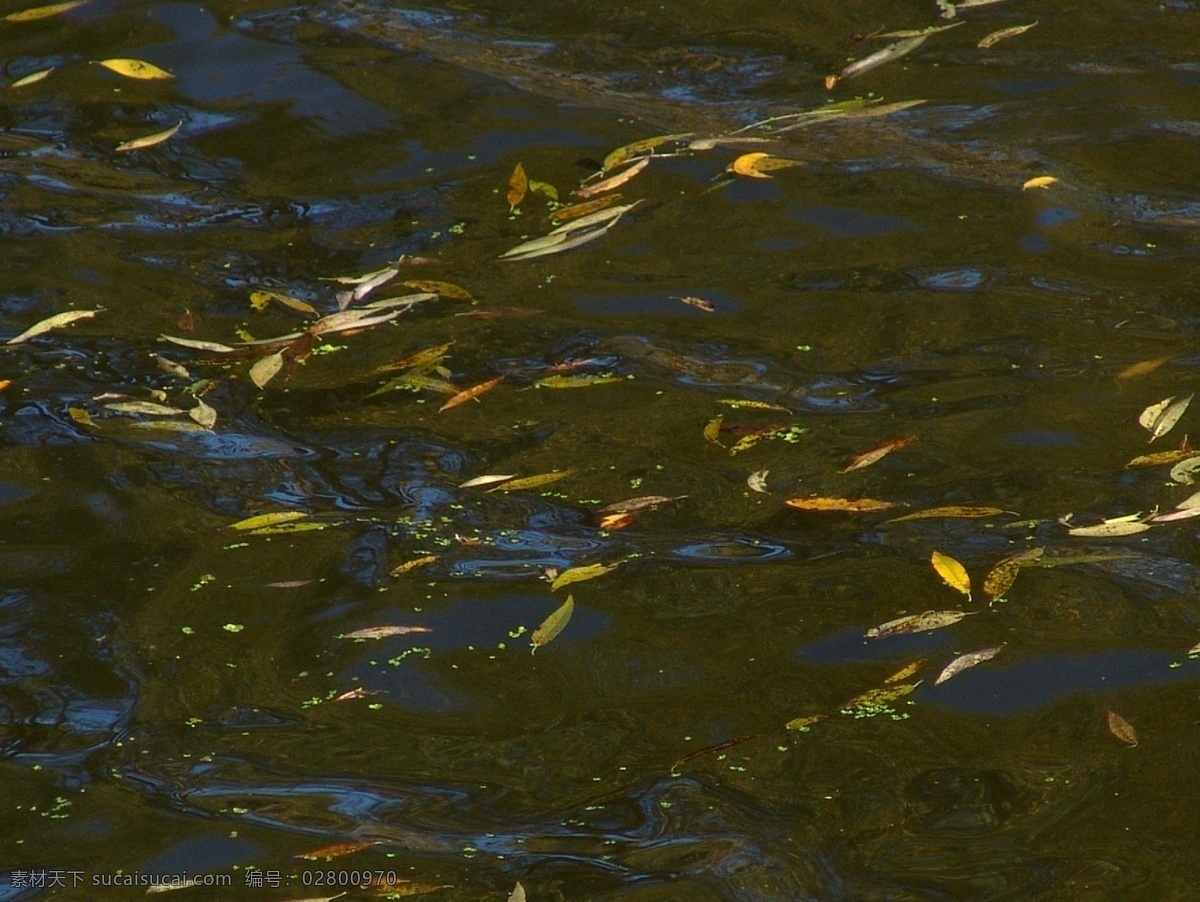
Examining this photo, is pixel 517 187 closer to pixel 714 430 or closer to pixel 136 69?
pixel 714 430

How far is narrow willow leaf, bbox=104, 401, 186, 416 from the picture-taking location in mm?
2848

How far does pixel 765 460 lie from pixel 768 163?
1.25 meters

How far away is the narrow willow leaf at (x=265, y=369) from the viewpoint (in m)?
2.95

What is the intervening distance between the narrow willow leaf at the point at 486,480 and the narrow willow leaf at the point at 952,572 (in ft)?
2.61

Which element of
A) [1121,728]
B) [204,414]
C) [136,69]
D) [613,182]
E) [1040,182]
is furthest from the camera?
[136,69]

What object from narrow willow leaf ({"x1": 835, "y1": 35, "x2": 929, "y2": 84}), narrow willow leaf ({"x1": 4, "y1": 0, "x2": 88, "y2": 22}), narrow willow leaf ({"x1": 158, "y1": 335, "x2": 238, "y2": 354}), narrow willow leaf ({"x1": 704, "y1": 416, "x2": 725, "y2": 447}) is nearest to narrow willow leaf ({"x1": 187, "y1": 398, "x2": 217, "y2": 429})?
narrow willow leaf ({"x1": 158, "y1": 335, "x2": 238, "y2": 354})

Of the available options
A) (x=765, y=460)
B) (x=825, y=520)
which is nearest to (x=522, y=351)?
(x=765, y=460)

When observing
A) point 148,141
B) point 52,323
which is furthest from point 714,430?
point 148,141

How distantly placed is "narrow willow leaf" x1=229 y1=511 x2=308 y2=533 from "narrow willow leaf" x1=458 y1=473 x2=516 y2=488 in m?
0.30

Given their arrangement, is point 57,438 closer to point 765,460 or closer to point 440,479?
point 440,479

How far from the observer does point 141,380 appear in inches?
117

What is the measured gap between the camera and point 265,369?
2984mm

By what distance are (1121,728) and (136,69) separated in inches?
137

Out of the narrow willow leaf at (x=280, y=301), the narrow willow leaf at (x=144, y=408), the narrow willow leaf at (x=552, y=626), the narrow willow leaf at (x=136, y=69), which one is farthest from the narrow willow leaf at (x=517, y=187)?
the narrow willow leaf at (x=552, y=626)
